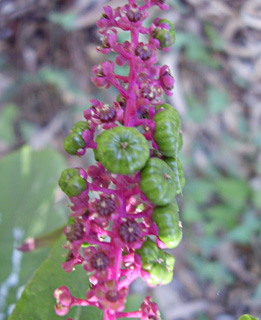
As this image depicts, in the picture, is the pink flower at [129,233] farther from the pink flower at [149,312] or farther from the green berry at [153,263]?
the pink flower at [149,312]

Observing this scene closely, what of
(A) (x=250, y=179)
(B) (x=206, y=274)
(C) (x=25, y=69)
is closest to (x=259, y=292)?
(B) (x=206, y=274)

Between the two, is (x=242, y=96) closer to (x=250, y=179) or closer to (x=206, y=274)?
(x=250, y=179)

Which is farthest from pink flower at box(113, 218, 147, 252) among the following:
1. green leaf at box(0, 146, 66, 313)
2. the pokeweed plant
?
green leaf at box(0, 146, 66, 313)

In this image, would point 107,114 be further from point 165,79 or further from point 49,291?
point 49,291

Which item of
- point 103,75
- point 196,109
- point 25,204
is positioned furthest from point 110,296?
point 196,109

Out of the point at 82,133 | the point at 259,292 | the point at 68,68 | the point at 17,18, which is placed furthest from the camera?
the point at 68,68

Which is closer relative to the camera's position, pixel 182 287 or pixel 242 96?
pixel 182 287

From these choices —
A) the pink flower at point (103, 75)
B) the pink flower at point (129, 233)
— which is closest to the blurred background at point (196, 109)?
the pink flower at point (103, 75)
